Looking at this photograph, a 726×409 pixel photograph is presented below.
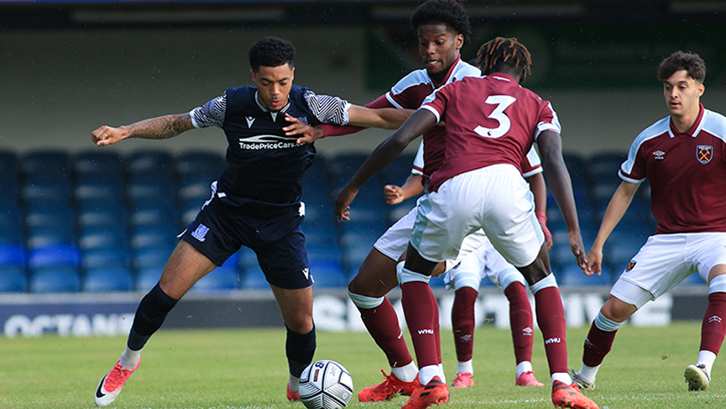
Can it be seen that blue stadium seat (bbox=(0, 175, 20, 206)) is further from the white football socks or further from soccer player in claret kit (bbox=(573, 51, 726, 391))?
soccer player in claret kit (bbox=(573, 51, 726, 391))

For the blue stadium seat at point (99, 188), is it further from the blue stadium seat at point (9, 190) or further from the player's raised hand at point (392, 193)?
the player's raised hand at point (392, 193)

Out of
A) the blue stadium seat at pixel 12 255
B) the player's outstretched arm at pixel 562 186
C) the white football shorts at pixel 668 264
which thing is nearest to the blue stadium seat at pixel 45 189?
the blue stadium seat at pixel 12 255

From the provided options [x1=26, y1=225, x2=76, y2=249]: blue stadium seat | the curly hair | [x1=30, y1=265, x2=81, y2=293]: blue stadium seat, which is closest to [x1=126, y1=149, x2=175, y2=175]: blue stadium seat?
[x1=26, y1=225, x2=76, y2=249]: blue stadium seat

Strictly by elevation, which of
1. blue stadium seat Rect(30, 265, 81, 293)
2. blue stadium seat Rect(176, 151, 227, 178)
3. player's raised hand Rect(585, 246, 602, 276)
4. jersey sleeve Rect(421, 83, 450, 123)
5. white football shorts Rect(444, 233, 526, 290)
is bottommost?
blue stadium seat Rect(30, 265, 81, 293)

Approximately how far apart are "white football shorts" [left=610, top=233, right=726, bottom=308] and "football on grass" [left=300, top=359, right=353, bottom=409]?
2.01 metres

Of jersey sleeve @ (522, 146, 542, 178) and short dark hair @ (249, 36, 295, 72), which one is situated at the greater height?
short dark hair @ (249, 36, 295, 72)

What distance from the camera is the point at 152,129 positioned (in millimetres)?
4754

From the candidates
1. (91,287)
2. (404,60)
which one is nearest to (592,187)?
(404,60)

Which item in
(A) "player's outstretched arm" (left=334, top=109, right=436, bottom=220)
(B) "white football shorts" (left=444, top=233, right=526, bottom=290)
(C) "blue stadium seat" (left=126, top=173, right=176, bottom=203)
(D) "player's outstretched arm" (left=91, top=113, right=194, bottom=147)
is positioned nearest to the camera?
(A) "player's outstretched arm" (left=334, top=109, right=436, bottom=220)

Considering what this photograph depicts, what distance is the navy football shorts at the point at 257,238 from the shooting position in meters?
4.92

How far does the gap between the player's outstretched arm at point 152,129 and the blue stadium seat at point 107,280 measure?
7362 millimetres

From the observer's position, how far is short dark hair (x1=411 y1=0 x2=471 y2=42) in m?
4.68

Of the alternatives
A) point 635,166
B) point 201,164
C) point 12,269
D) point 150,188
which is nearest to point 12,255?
point 12,269

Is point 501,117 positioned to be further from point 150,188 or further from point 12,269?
point 12,269
